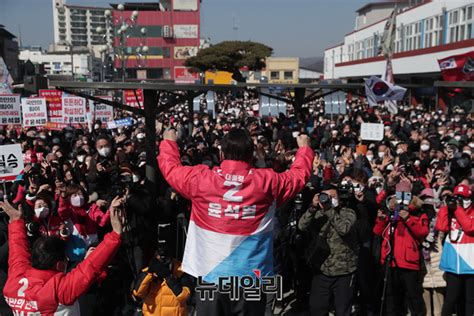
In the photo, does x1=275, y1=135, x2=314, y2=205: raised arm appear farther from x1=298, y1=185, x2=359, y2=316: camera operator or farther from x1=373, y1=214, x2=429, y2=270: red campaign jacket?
x1=373, y1=214, x2=429, y2=270: red campaign jacket

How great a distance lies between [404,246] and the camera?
5156 mm

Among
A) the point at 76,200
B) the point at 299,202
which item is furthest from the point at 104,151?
the point at 299,202

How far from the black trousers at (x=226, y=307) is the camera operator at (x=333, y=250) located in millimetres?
2044

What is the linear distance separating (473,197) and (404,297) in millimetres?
1315

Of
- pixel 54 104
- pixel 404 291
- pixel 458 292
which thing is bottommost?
pixel 404 291

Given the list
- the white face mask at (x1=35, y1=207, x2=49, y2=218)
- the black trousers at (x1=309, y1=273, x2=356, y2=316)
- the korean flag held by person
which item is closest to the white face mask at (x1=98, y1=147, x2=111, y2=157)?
the white face mask at (x1=35, y1=207, x2=49, y2=218)

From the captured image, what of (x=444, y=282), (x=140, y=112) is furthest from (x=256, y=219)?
(x=140, y=112)

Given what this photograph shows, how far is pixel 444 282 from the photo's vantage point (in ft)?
17.9

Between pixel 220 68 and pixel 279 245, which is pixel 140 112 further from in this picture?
pixel 220 68

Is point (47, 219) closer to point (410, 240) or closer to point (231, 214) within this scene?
point (231, 214)

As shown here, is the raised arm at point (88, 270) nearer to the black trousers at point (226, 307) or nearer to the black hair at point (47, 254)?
the black hair at point (47, 254)

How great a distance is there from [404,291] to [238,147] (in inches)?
135

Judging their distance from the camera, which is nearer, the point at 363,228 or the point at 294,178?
the point at 294,178

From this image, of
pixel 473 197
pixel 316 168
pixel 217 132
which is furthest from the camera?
pixel 217 132
